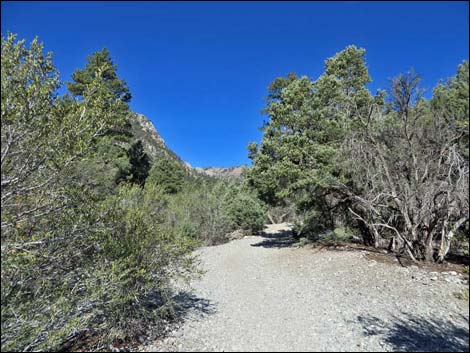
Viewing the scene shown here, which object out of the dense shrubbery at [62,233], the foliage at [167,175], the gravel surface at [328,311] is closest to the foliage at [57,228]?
the dense shrubbery at [62,233]

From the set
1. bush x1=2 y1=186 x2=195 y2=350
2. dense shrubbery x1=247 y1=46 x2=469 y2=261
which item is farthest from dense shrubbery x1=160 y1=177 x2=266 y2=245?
bush x1=2 y1=186 x2=195 y2=350

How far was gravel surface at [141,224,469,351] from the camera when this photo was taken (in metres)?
4.47

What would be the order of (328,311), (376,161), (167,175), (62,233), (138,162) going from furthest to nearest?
(167,175) → (138,162) → (376,161) → (328,311) → (62,233)

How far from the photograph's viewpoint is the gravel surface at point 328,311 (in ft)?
14.7

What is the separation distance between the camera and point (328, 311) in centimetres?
584

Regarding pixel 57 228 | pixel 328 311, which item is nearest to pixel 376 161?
pixel 328 311

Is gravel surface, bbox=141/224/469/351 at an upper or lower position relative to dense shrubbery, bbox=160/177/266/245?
lower

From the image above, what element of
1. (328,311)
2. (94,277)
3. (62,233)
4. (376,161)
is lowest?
(328,311)

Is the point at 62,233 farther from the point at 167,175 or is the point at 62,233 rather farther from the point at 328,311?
the point at 167,175

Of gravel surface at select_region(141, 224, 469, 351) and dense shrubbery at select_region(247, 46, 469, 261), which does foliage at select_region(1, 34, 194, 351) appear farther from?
dense shrubbery at select_region(247, 46, 469, 261)

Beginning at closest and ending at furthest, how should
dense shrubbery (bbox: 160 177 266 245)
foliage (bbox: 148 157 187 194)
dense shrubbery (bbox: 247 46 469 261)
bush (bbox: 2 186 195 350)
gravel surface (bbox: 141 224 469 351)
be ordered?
bush (bbox: 2 186 195 350) → gravel surface (bbox: 141 224 469 351) → dense shrubbery (bbox: 247 46 469 261) → dense shrubbery (bbox: 160 177 266 245) → foliage (bbox: 148 157 187 194)

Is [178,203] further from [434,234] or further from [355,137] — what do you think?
[434,234]

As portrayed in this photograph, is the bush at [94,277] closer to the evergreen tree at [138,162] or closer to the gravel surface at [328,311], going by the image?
the gravel surface at [328,311]

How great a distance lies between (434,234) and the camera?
344 inches
